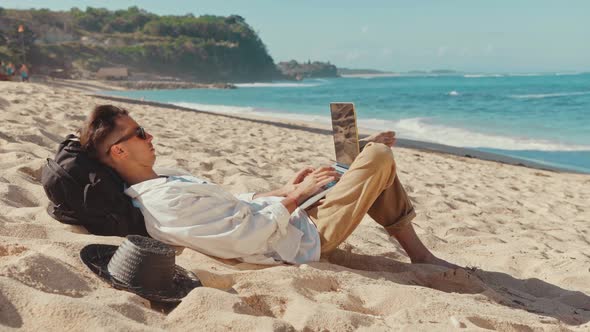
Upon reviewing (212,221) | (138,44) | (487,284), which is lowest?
(487,284)

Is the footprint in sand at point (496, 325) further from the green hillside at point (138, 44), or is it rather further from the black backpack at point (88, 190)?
the green hillside at point (138, 44)

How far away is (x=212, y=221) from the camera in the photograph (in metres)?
2.51

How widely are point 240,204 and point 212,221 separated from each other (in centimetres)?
14

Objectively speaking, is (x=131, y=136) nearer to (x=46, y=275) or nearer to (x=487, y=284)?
(x=46, y=275)

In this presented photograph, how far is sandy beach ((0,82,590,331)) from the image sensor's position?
1.96 metres

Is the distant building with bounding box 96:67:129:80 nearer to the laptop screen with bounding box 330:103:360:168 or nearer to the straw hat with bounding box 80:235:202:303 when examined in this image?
the laptop screen with bounding box 330:103:360:168

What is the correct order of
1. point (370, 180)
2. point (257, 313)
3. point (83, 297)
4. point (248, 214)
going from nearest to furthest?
point (83, 297) < point (257, 313) < point (248, 214) < point (370, 180)

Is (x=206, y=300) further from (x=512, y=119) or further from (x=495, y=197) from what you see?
(x=512, y=119)

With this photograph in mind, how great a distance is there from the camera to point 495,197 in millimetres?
5699

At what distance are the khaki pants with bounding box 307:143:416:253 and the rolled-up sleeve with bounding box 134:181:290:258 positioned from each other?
267 mm

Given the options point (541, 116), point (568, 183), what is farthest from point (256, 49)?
point (568, 183)

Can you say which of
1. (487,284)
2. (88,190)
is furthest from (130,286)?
(487,284)

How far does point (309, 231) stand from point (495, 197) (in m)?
3.48

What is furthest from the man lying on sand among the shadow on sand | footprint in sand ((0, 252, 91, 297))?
footprint in sand ((0, 252, 91, 297))
